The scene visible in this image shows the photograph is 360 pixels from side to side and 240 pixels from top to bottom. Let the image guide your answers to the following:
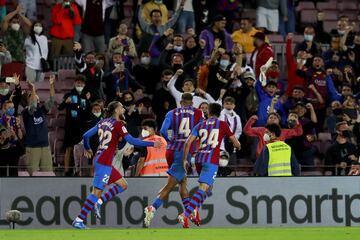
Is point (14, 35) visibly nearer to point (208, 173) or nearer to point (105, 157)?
point (105, 157)

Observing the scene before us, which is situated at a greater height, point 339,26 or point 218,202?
point 339,26

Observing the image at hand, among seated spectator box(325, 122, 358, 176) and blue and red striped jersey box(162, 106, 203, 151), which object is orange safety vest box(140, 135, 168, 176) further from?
seated spectator box(325, 122, 358, 176)

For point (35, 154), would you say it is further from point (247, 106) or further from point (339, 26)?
point (339, 26)

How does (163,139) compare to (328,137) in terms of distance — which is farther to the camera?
(328,137)

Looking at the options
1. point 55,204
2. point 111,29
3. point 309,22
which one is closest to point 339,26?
point 309,22

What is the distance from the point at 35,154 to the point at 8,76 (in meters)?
2.70

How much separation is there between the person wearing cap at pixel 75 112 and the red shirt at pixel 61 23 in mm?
2388

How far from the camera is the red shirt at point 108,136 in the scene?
1920cm

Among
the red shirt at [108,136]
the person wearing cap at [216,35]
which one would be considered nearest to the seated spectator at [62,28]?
the person wearing cap at [216,35]

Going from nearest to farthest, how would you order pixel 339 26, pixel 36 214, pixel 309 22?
1. pixel 36 214
2. pixel 339 26
3. pixel 309 22

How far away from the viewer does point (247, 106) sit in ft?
79.7

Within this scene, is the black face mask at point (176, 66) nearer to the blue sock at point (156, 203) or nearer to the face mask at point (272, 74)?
the face mask at point (272, 74)

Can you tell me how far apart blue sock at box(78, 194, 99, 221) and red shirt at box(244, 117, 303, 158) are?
445 cm

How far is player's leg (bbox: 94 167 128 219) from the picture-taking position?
1938cm
